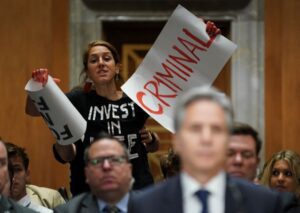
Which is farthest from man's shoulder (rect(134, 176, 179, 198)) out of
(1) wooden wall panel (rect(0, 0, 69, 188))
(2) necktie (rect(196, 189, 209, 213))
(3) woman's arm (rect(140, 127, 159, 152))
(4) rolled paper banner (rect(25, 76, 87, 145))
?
(1) wooden wall panel (rect(0, 0, 69, 188))

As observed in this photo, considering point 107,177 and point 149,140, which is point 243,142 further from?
point 149,140

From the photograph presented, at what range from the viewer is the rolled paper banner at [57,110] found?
5141 mm

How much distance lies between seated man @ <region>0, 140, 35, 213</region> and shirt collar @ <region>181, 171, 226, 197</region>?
1767 mm

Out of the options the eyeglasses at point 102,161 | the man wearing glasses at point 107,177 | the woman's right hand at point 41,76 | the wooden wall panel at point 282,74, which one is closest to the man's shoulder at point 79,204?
the man wearing glasses at point 107,177

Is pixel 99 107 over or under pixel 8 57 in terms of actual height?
under

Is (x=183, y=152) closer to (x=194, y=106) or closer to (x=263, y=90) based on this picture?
(x=194, y=106)

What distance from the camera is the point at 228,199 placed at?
10.6ft

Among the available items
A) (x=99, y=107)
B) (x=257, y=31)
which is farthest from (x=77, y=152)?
(x=257, y=31)

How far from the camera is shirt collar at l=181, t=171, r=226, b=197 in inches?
122

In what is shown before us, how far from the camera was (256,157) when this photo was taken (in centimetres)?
446

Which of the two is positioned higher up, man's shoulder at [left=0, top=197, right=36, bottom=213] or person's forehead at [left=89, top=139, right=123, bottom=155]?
person's forehead at [left=89, top=139, right=123, bottom=155]

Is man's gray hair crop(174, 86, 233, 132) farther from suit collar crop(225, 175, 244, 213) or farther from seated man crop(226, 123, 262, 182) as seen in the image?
seated man crop(226, 123, 262, 182)

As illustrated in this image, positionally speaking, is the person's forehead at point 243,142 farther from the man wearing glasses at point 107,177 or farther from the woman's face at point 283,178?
the woman's face at point 283,178

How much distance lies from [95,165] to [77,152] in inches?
44.6
